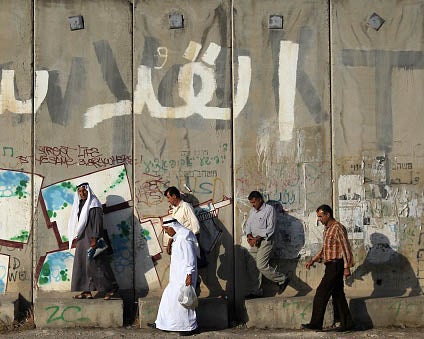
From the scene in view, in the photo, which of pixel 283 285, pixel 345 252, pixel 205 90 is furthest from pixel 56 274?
pixel 345 252

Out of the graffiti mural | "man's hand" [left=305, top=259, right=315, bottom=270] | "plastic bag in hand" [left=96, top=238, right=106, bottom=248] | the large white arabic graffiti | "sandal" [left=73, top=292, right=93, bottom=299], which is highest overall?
the large white arabic graffiti

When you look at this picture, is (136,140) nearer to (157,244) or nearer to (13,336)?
(157,244)

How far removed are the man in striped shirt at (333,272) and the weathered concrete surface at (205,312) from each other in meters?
1.07

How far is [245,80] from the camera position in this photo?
1028cm

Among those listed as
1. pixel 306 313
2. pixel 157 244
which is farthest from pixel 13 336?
pixel 306 313

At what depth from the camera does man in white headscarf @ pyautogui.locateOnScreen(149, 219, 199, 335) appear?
29.3 feet

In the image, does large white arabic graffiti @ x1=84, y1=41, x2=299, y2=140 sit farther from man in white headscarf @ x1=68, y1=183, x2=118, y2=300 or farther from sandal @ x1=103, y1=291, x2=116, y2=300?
sandal @ x1=103, y1=291, x2=116, y2=300

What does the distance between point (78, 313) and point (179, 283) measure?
145 cm

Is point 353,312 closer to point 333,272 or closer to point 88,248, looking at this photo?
point 333,272

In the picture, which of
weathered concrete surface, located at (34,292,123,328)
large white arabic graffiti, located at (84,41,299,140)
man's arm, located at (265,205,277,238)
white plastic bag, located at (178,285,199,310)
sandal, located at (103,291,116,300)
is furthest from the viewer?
large white arabic graffiti, located at (84,41,299,140)

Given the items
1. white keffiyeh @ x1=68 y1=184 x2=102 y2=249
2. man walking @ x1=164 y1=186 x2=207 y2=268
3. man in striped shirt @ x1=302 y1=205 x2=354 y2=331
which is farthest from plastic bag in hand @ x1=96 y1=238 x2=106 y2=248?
man in striped shirt @ x1=302 y1=205 x2=354 y2=331

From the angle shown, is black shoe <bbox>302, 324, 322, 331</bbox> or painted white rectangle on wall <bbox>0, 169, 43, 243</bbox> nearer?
black shoe <bbox>302, 324, 322, 331</bbox>

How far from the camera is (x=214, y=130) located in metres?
10.2

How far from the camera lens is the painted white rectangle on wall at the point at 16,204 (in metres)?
10.1
